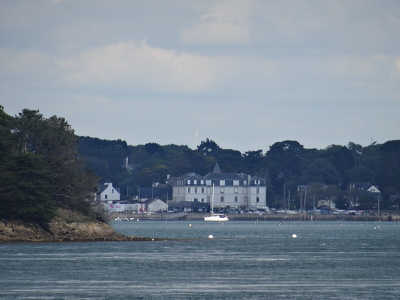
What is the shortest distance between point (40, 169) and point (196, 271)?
3638cm

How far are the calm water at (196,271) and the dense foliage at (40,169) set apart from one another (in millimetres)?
4663

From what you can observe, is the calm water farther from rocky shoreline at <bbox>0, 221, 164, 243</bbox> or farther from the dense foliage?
the dense foliage

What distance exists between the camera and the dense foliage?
100 metres

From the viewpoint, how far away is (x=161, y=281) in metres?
64.0

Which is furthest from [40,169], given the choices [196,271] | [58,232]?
[196,271]

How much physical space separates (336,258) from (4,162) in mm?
35981

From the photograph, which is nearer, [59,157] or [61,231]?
[61,231]

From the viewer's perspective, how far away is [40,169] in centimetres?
10306

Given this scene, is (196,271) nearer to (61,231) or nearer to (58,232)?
(58,232)

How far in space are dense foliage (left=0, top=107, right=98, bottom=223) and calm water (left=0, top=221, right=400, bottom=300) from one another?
4663mm

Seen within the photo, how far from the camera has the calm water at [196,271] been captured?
188ft

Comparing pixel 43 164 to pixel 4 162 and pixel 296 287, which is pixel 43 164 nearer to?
pixel 4 162

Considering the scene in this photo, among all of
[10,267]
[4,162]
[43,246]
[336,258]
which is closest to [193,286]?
[10,267]

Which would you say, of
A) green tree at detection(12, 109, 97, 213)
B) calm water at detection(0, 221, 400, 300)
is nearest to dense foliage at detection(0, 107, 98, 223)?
green tree at detection(12, 109, 97, 213)
